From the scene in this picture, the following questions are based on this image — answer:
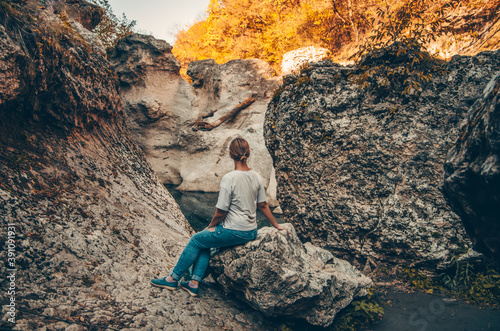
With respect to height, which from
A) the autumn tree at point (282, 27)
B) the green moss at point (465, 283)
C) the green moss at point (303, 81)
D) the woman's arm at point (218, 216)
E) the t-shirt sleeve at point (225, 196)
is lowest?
the green moss at point (465, 283)

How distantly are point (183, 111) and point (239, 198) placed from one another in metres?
13.6

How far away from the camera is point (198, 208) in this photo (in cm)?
1186

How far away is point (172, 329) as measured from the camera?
10.5 ft

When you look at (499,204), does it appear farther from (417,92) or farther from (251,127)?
(251,127)

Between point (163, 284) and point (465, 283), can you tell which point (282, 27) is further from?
point (163, 284)

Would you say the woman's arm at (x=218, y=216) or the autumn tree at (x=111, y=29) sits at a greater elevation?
the autumn tree at (x=111, y=29)

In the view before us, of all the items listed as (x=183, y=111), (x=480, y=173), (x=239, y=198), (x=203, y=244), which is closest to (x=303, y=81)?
(x=239, y=198)

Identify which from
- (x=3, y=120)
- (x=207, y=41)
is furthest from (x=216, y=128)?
(x=3, y=120)

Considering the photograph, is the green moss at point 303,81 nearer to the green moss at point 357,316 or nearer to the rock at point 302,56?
the green moss at point 357,316

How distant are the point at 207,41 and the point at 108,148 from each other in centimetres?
1646

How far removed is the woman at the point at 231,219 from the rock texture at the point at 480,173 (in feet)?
6.27

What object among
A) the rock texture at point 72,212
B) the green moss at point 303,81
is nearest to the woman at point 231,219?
the rock texture at point 72,212

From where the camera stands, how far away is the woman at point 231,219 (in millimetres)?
3473

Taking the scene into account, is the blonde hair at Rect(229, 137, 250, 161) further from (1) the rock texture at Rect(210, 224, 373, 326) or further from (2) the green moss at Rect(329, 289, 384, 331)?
(2) the green moss at Rect(329, 289, 384, 331)
